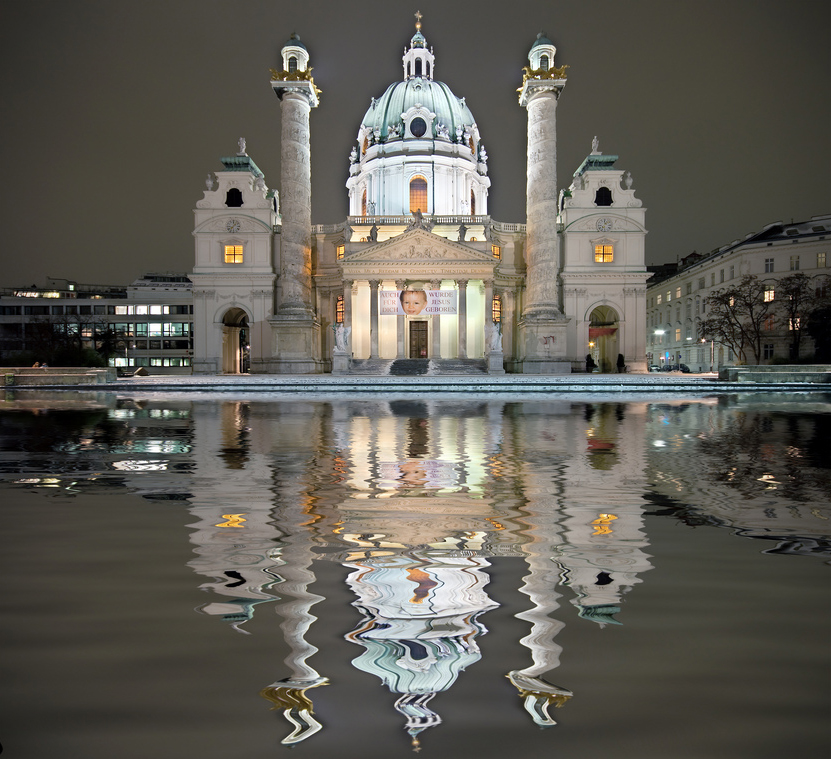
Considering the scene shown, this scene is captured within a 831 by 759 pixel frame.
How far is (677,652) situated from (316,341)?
5186 cm

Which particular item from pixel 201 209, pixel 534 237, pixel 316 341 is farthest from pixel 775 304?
pixel 201 209

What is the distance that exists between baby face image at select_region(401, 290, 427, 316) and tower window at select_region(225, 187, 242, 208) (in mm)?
18767

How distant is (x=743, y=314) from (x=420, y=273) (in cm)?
3196

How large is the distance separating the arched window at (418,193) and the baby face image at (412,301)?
22913 millimetres

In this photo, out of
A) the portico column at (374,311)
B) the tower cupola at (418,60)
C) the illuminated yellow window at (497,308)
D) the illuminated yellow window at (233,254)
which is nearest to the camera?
the portico column at (374,311)

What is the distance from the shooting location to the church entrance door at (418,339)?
5853cm

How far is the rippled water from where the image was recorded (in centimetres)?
213

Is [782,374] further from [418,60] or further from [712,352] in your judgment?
[418,60]

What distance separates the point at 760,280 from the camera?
64312 millimetres

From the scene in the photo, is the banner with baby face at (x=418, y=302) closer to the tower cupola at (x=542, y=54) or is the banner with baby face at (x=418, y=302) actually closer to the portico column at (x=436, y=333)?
the portico column at (x=436, y=333)

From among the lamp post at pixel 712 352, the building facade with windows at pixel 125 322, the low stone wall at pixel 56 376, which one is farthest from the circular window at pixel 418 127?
the low stone wall at pixel 56 376

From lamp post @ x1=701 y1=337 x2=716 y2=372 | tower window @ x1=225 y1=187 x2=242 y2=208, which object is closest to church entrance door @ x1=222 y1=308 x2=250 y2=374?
tower window @ x1=225 y1=187 x2=242 y2=208

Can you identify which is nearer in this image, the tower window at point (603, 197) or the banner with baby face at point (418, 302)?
the banner with baby face at point (418, 302)

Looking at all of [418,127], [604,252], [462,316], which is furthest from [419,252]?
[418,127]
